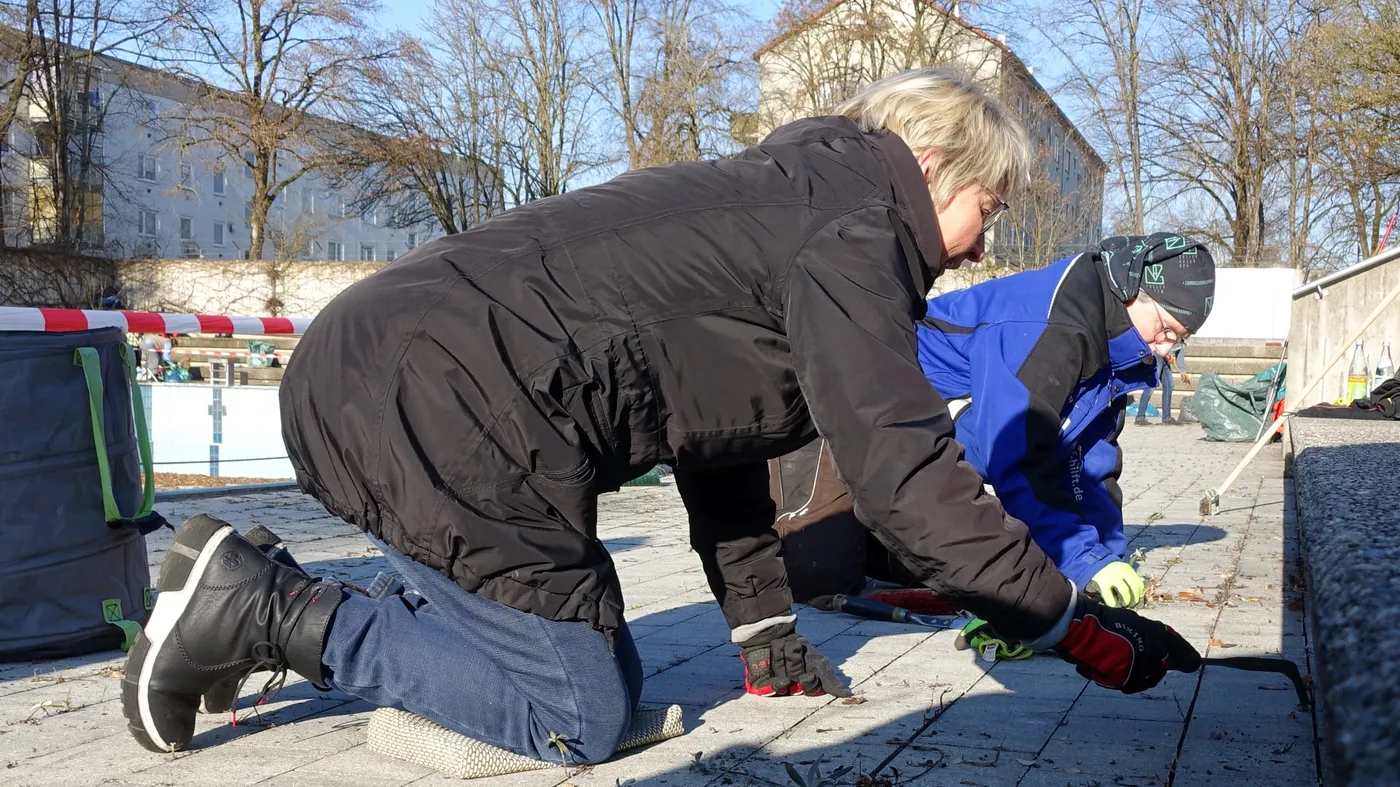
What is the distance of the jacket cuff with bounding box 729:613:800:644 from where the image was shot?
323 cm

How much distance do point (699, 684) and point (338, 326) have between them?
1.51m

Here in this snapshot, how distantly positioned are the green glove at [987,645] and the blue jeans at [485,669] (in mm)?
1375

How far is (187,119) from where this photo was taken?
33562 mm

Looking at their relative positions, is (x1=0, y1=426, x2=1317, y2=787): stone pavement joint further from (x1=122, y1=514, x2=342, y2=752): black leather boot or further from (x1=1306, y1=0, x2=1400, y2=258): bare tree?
(x1=1306, y1=0, x2=1400, y2=258): bare tree

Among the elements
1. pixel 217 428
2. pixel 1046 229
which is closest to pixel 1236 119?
pixel 1046 229

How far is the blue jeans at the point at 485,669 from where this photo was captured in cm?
255

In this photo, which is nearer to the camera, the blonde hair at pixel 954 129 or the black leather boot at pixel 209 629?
the blonde hair at pixel 954 129

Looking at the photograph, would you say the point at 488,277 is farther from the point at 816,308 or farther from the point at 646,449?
the point at 816,308

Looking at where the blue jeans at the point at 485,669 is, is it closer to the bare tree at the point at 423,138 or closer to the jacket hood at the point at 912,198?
the jacket hood at the point at 912,198

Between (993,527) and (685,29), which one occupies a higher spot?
(685,29)

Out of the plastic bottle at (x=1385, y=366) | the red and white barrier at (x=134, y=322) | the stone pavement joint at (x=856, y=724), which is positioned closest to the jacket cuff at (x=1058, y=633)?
the stone pavement joint at (x=856, y=724)

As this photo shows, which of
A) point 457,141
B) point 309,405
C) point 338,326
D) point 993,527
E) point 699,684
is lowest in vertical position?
point 699,684

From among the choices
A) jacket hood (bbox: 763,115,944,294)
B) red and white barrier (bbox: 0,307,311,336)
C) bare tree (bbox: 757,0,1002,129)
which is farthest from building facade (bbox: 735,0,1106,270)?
jacket hood (bbox: 763,115,944,294)

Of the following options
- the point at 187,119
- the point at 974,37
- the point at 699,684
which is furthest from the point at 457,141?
the point at 699,684
